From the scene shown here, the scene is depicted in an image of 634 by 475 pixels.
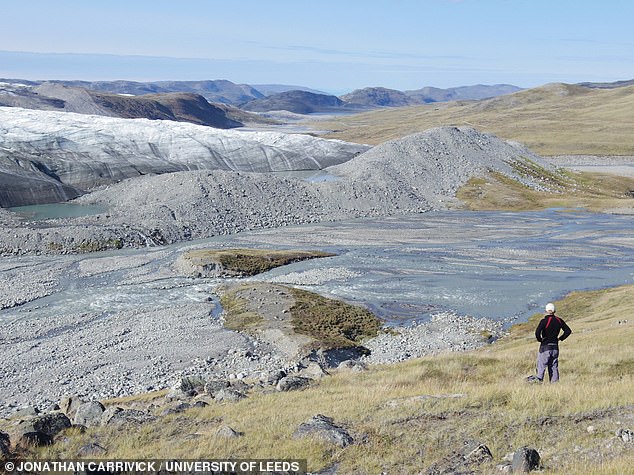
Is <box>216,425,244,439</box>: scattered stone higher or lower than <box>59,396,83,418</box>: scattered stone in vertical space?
higher

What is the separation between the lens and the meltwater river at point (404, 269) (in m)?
49.4

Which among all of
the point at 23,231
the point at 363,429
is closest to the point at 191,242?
the point at 23,231

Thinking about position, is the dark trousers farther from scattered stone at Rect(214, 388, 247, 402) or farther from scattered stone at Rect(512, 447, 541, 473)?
scattered stone at Rect(214, 388, 247, 402)

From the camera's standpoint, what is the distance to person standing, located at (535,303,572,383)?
65.2ft

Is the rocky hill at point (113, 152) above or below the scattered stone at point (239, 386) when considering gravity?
above

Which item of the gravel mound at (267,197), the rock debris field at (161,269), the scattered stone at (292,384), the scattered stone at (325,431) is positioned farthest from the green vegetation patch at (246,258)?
the scattered stone at (325,431)

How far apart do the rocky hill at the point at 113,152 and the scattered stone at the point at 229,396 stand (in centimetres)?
7688

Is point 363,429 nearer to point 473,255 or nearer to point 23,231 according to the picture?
point 473,255

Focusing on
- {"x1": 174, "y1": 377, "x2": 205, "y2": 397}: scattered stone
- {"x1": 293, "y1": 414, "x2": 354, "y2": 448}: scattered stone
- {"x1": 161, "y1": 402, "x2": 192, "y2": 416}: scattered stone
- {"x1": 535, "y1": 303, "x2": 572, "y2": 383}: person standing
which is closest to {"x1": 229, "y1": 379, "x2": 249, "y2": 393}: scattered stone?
{"x1": 174, "y1": 377, "x2": 205, "y2": 397}: scattered stone

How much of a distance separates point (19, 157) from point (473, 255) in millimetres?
82666

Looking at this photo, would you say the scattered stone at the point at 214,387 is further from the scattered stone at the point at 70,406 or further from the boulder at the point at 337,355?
the boulder at the point at 337,355

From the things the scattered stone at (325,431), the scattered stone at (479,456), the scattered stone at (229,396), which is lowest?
the scattered stone at (229,396)

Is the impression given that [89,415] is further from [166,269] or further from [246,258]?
[246,258]

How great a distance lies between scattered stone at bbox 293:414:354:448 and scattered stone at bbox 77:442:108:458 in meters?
5.58
